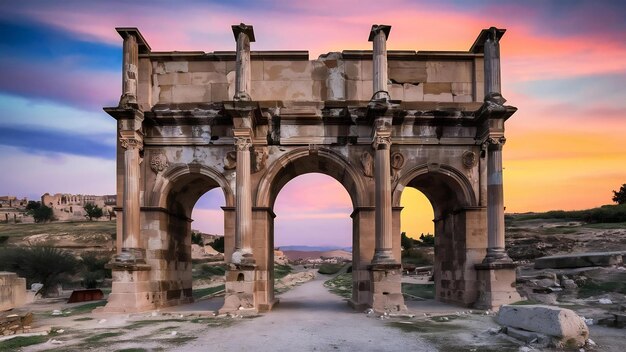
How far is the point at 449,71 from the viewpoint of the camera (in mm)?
17547

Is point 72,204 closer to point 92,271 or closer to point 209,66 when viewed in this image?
point 92,271

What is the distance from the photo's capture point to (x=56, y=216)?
9019 centimetres

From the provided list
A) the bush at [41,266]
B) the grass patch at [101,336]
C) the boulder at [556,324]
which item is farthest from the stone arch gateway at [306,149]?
the bush at [41,266]

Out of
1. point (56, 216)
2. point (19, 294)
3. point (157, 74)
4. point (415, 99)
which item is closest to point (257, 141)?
point (157, 74)

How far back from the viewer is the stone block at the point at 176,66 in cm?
1761

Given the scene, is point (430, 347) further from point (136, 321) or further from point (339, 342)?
point (136, 321)

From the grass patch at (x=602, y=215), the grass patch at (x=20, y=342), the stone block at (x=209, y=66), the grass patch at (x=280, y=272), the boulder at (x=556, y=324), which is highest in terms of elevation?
the stone block at (x=209, y=66)

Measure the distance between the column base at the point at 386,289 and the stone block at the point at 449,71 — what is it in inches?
257

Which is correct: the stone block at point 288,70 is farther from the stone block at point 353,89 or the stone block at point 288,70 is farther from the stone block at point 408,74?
the stone block at point 408,74

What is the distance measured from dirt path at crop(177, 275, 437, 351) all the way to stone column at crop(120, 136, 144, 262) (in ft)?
15.6

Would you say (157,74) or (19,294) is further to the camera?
(157,74)

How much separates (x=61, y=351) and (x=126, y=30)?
429 inches

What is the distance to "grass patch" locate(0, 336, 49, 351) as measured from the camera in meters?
9.31

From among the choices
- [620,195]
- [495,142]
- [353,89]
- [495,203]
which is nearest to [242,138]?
[353,89]
